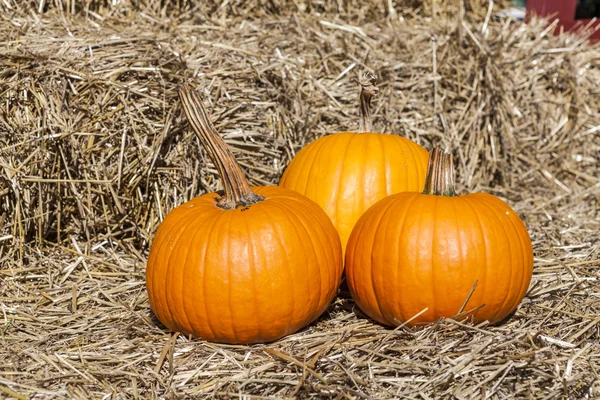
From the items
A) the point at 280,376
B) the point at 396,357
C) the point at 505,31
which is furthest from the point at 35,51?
the point at 505,31

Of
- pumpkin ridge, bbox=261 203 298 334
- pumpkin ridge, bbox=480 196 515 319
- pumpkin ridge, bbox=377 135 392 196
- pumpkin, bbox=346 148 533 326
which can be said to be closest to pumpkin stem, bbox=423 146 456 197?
pumpkin, bbox=346 148 533 326

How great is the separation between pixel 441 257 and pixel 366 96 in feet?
3.24

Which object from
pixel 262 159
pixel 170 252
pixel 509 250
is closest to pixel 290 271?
pixel 170 252

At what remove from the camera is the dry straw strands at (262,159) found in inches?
82.8

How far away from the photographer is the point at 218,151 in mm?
2410

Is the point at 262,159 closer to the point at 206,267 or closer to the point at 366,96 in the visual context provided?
the point at 366,96

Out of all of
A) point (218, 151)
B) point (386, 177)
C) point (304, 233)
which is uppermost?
point (218, 151)

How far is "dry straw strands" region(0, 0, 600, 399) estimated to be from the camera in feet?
6.90

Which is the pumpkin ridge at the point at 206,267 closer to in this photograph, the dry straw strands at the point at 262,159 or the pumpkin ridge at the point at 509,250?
the dry straw strands at the point at 262,159

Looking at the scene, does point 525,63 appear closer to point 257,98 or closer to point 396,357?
Answer: point 257,98

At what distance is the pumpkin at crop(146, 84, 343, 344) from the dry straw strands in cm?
10

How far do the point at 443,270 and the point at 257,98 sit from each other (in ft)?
5.23

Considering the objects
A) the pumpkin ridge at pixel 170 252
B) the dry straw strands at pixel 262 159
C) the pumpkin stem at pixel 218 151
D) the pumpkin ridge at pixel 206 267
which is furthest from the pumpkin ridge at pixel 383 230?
the pumpkin ridge at pixel 170 252

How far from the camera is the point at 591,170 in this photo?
457 cm
